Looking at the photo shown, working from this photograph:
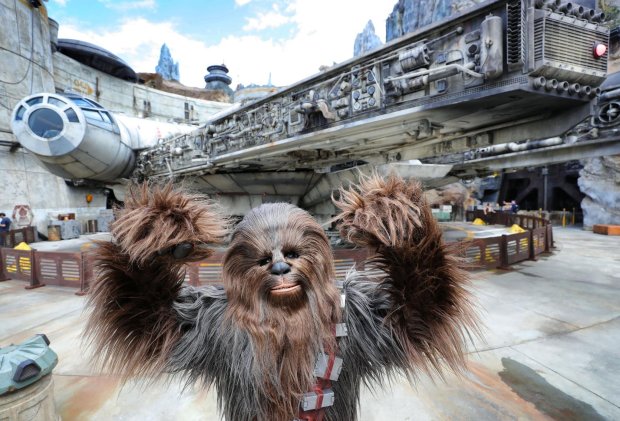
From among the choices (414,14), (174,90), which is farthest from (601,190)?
(414,14)

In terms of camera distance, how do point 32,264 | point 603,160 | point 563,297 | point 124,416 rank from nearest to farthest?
point 124,416 → point 563,297 → point 32,264 → point 603,160

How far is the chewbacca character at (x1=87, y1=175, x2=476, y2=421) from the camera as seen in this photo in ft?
4.36

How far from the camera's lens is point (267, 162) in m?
9.47

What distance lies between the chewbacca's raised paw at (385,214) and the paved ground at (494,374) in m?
0.70

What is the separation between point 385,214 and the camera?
1.31 m

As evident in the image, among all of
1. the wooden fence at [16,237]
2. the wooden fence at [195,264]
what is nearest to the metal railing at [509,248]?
the wooden fence at [195,264]

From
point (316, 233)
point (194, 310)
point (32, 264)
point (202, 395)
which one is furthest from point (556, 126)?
point (32, 264)

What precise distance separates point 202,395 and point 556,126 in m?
6.61

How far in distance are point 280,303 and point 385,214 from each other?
602 millimetres

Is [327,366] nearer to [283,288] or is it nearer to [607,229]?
[283,288]

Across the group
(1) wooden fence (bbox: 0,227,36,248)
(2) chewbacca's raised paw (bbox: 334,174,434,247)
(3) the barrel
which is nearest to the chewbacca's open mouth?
(2) chewbacca's raised paw (bbox: 334,174,434,247)

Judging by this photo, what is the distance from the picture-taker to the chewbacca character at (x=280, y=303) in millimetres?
1328

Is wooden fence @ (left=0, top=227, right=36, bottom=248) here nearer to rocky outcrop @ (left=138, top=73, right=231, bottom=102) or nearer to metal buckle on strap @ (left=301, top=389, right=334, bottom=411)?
metal buckle on strap @ (left=301, top=389, right=334, bottom=411)

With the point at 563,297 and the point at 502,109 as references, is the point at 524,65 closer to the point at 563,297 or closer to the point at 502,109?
the point at 502,109
